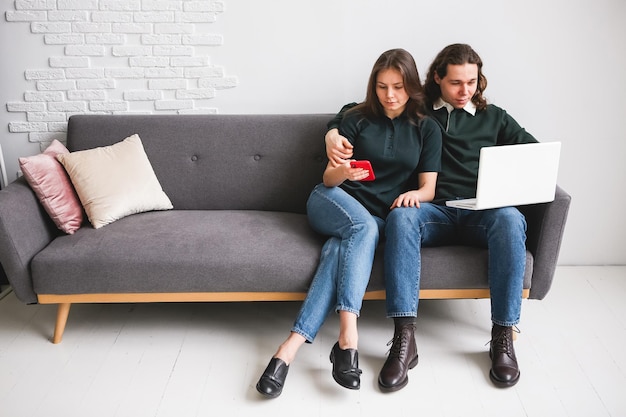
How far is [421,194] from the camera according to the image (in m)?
2.41

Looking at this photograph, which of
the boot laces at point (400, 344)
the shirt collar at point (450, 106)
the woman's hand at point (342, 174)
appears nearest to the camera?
the boot laces at point (400, 344)

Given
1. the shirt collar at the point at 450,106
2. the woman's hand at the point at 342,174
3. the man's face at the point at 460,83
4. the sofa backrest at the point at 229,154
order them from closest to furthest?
the woman's hand at the point at 342,174 < the man's face at the point at 460,83 < the shirt collar at the point at 450,106 < the sofa backrest at the point at 229,154

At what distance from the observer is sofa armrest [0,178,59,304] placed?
226cm

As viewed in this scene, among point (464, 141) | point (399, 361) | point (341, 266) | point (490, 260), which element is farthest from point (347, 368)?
point (464, 141)

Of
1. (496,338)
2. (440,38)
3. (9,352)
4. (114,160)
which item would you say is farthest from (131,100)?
(496,338)

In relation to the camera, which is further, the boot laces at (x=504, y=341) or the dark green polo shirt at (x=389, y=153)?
the dark green polo shirt at (x=389, y=153)

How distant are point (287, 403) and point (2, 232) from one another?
118cm

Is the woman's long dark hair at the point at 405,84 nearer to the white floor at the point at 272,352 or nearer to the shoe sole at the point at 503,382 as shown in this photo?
the white floor at the point at 272,352

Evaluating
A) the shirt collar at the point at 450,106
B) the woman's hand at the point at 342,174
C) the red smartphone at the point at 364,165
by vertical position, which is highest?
the shirt collar at the point at 450,106

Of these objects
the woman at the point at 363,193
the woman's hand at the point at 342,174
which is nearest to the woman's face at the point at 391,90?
the woman at the point at 363,193

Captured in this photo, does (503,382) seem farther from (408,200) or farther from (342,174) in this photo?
(342,174)

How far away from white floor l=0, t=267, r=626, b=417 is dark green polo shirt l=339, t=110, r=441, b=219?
51cm

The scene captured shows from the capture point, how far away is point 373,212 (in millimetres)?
2471

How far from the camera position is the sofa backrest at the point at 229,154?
2.78 meters
